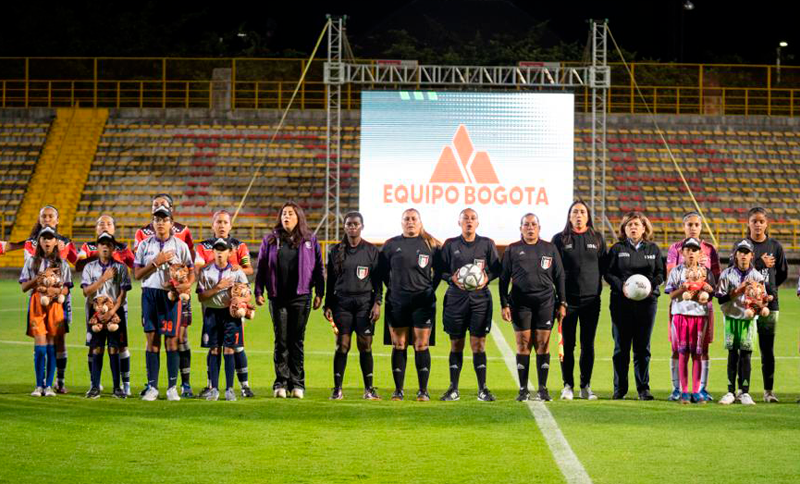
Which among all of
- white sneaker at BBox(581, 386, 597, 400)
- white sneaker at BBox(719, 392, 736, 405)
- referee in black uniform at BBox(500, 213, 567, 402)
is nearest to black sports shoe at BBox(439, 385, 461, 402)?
referee in black uniform at BBox(500, 213, 567, 402)

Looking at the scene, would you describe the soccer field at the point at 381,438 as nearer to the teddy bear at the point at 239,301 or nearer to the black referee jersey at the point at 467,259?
the teddy bear at the point at 239,301

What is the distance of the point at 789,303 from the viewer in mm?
24250

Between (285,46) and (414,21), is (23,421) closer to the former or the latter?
(414,21)

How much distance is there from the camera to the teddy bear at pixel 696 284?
10.6 metres

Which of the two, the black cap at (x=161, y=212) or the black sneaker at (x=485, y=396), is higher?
the black cap at (x=161, y=212)

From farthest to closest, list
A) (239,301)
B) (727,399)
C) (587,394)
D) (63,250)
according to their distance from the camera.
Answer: (63,250), (587,394), (727,399), (239,301)

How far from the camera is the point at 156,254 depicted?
10.5 metres

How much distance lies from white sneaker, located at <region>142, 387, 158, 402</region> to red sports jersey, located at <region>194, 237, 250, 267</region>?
1.14m

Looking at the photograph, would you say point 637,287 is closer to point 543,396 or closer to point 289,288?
point 543,396

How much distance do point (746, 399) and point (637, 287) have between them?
4.39 ft

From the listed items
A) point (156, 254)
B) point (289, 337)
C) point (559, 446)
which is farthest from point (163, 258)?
point (559, 446)

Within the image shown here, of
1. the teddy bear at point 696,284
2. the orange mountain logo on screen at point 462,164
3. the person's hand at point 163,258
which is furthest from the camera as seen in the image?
the orange mountain logo on screen at point 462,164

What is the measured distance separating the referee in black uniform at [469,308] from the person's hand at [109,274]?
2917 millimetres

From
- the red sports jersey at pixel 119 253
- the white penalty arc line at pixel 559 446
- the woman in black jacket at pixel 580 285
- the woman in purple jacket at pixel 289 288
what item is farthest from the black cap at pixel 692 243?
the red sports jersey at pixel 119 253
